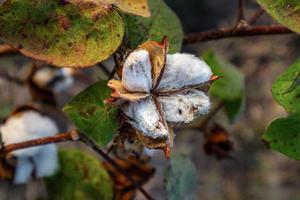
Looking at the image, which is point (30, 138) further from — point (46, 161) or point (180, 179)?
point (180, 179)

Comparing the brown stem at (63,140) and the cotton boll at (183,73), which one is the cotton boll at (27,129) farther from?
the cotton boll at (183,73)

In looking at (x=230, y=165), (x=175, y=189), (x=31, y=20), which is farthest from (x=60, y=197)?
(x=230, y=165)

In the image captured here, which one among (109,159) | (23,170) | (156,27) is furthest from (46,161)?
(156,27)

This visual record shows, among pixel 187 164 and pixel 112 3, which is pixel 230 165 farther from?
pixel 112 3

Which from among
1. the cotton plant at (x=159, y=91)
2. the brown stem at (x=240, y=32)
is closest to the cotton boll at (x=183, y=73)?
the cotton plant at (x=159, y=91)

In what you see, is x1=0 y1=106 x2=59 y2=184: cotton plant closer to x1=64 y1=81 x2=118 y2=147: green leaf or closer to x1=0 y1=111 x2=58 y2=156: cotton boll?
x1=0 y1=111 x2=58 y2=156: cotton boll
